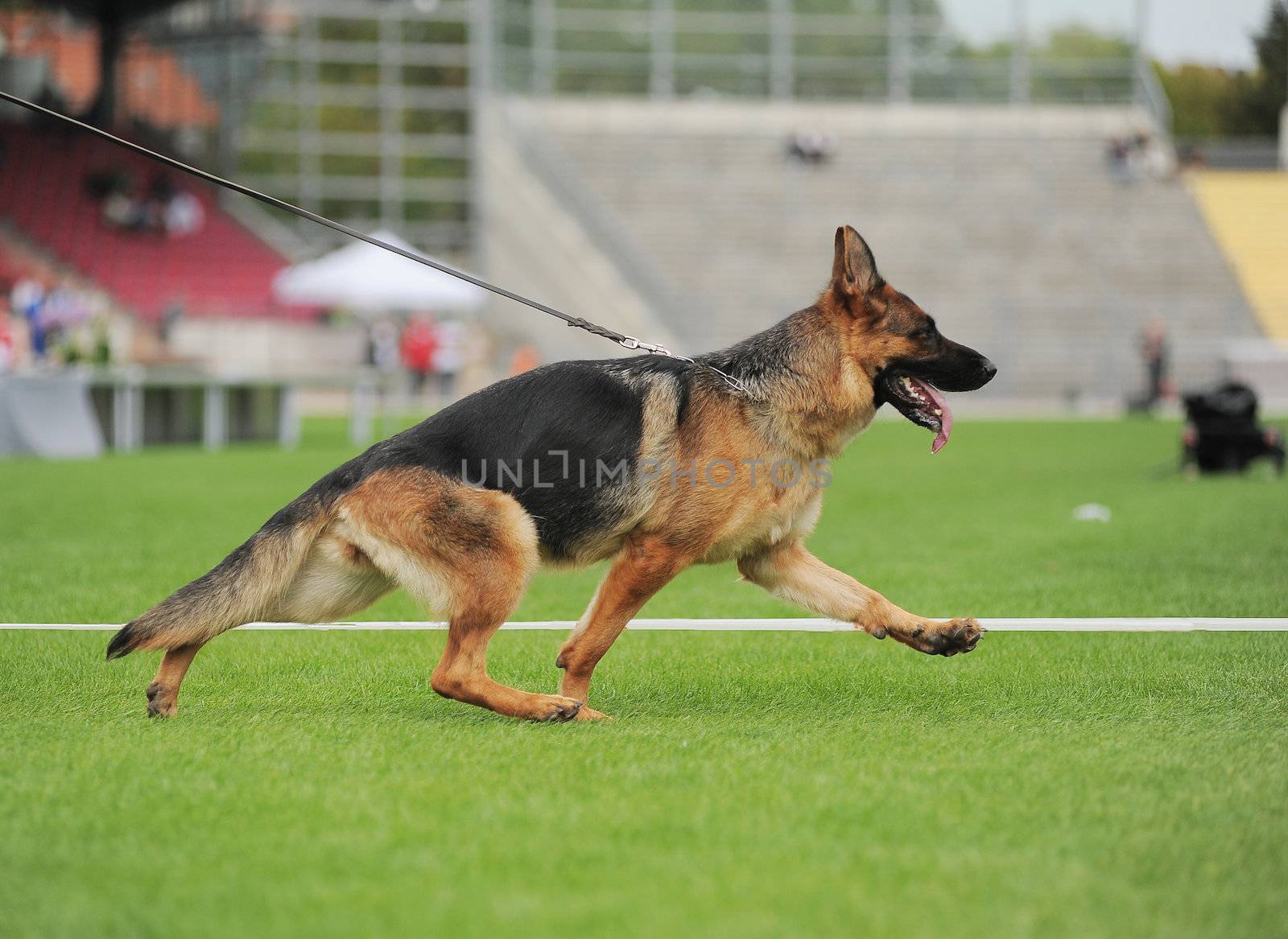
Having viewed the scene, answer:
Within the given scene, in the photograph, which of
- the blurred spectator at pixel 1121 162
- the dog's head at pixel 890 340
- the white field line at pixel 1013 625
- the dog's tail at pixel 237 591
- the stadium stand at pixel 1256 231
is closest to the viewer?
the dog's tail at pixel 237 591

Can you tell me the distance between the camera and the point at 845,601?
18.4 feet

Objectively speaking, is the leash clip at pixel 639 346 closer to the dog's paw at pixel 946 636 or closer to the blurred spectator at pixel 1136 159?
the dog's paw at pixel 946 636

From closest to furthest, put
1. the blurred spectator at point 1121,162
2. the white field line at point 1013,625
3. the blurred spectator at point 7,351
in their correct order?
1. the white field line at point 1013,625
2. the blurred spectator at point 7,351
3. the blurred spectator at point 1121,162

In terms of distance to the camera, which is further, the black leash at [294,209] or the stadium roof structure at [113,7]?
the stadium roof structure at [113,7]

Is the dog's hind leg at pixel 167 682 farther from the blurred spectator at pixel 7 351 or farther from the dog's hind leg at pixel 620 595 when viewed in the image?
the blurred spectator at pixel 7 351

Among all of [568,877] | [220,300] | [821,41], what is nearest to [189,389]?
[220,300]

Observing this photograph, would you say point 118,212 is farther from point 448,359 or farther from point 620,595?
point 620,595

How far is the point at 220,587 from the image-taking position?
510 centimetres

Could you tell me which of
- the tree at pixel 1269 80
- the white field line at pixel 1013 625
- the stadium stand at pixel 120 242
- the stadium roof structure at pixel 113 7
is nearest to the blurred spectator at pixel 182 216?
the stadium stand at pixel 120 242

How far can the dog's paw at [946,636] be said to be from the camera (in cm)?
530

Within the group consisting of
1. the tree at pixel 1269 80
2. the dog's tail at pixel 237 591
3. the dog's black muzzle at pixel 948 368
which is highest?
the tree at pixel 1269 80

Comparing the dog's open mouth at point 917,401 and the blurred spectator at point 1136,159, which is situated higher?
the blurred spectator at point 1136,159

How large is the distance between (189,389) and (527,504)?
63.1 feet

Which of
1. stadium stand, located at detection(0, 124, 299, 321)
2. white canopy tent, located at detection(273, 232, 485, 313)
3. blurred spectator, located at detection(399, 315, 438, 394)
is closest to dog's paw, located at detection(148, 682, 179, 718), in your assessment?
white canopy tent, located at detection(273, 232, 485, 313)
